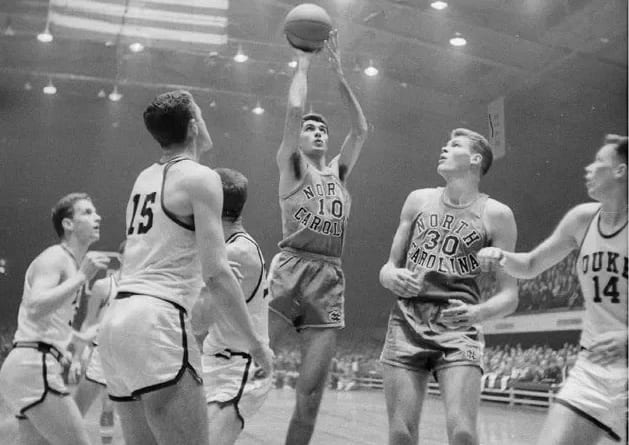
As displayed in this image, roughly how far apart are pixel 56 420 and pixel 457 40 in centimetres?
783

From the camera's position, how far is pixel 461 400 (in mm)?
3057

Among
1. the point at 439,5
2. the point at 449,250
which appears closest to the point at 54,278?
the point at 449,250

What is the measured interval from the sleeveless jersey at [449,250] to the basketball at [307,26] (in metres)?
1.42

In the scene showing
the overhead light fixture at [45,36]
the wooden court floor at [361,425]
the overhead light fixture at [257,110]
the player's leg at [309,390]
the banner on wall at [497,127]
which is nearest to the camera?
the player's leg at [309,390]

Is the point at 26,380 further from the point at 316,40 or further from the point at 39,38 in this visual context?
the point at 39,38

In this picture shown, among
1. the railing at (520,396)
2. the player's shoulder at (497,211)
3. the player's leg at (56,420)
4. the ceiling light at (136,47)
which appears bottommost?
the railing at (520,396)

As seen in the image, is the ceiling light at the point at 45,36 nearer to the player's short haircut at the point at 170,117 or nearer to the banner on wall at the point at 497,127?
the banner on wall at the point at 497,127

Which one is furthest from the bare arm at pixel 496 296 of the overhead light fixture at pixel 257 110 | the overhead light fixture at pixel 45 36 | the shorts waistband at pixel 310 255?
the overhead light fixture at pixel 45 36

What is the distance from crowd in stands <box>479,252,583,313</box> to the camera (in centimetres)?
886

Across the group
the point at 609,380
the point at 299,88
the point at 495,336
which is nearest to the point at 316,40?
the point at 299,88

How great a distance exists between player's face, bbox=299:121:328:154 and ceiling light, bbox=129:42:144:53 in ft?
27.7

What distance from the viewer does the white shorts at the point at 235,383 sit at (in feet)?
9.47

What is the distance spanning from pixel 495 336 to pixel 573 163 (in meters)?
3.68

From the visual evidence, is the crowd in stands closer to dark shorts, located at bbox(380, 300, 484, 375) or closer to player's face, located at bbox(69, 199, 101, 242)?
player's face, located at bbox(69, 199, 101, 242)
